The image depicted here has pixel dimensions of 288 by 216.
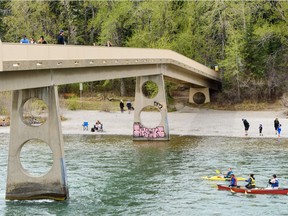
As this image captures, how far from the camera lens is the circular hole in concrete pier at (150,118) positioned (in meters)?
71.6

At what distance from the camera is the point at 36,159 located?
173ft

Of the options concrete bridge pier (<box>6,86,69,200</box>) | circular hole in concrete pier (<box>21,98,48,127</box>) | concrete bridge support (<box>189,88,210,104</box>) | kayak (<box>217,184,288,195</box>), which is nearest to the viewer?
concrete bridge pier (<box>6,86,69,200</box>)

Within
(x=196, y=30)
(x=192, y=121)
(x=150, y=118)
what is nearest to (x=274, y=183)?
(x=192, y=121)

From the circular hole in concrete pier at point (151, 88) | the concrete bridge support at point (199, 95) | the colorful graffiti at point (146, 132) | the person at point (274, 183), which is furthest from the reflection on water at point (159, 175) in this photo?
the concrete bridge support at point (199, 95)

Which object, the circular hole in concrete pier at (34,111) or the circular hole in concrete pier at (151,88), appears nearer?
the circular hole in concrete pier at (34,111)

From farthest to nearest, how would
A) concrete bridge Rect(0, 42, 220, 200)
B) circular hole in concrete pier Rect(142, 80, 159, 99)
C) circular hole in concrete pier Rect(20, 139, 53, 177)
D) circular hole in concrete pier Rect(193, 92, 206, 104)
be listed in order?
circular hole in concrete pier Rect(193, 92, 206, 104)
circular hole in concrete pier Rect(142, 80, 159, 99)
circular hole in concrete pier Rect(20, 139, 53, 177)
concrete bridge Rect(0, 42, 220, 200)

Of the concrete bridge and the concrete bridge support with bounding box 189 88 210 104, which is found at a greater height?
the concrete bridge support with bounding box 189 88 210 104

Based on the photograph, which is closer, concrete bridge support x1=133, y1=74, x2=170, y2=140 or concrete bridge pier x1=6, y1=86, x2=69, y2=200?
concrete bridge pier x1=6, y1=86, x2=69, y2=200

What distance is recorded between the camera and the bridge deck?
33656 mm

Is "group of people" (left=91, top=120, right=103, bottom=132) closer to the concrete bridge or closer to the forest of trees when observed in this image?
the concrete bridge

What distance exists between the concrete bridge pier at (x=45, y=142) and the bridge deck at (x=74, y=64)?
1275 mm

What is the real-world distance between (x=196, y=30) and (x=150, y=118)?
1817cm

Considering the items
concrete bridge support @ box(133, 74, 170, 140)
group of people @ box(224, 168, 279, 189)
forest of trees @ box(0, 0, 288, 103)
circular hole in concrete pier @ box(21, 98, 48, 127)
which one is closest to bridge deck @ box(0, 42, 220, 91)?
concrete bridge support @ box(133, 74, 170, 140)

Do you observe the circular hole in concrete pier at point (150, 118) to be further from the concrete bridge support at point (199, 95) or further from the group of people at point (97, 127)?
the concrete bridge support at point (199, 95)
